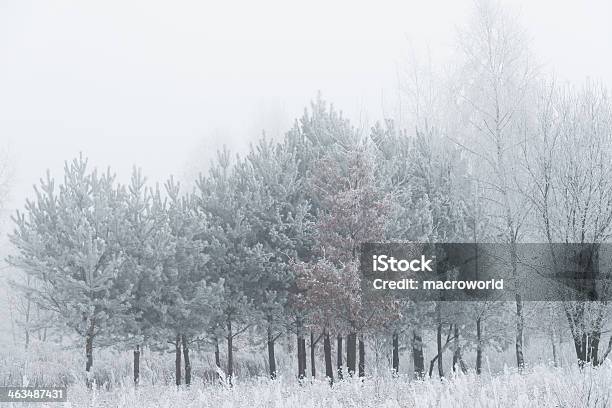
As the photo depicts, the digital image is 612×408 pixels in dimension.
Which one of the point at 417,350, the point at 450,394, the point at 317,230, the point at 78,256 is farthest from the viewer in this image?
the point at 417,350

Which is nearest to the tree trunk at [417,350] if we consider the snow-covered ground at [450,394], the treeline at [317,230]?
the treeline at [317,230]

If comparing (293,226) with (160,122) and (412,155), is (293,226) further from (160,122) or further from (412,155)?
(160,122)

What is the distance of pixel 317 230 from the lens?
14.4 metres

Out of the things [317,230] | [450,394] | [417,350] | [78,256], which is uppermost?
[317,230]

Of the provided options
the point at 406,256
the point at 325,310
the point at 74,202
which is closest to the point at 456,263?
the point at 406,256

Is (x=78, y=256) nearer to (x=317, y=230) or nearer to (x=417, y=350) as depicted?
(x=317, y=230)

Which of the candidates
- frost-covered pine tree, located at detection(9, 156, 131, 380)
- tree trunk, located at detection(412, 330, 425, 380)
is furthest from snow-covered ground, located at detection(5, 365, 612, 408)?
tree trunk, located at detection(412, 330, 425, 380)

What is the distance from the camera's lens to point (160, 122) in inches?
6255

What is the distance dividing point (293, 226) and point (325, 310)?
2.89 metres

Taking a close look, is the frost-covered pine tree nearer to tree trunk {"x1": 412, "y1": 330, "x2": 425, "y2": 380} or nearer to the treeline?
the treeline

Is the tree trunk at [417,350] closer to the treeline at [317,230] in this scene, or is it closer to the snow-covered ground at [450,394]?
the treeline at [317,230]

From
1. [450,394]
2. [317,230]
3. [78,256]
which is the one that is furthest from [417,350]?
[78,256]

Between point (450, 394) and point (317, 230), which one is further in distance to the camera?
point (317, 230)

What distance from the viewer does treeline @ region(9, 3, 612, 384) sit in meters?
12.4
